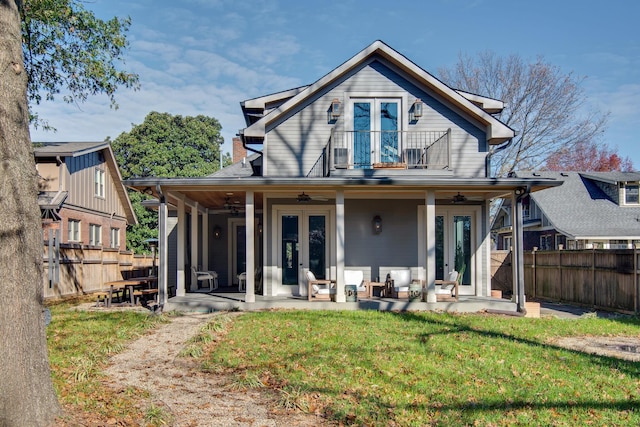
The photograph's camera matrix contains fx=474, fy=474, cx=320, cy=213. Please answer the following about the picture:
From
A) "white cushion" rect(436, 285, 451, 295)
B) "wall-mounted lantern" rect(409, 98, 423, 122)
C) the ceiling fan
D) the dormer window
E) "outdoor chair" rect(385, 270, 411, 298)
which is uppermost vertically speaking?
"wall-mounted lantern" rect(409, 98, 423, 122)

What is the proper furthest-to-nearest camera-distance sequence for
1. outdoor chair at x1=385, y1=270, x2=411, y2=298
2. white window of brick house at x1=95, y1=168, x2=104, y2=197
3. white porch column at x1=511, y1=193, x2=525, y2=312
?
1. white window of brick house at x1=95, y1=168, x2=104, y2=197
2. outdoor chair at x1=385, y1=270, x2=411, y2=298
3. white porch column at x1=511, y1=193, x2=525, y2=312

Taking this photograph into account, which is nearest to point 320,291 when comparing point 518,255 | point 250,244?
point 250,244

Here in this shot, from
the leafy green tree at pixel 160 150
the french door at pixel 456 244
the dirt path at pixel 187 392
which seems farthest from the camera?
the leafy green tree at pixel 160 150

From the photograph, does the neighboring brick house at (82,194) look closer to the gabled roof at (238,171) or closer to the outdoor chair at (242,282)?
the gabled roof at (238,171)

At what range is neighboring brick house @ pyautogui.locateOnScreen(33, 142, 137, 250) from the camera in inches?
723

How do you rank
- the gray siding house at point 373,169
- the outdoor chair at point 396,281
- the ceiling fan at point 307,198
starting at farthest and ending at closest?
the gray siding house at point 373,169 < the outdoor chair at point 396,281 < the ceiling fan at point 307,198

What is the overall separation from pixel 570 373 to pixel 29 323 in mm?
5900

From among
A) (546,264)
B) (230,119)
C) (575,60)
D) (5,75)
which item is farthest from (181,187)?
(230,119)

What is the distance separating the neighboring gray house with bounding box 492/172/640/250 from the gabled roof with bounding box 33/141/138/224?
1874 cm

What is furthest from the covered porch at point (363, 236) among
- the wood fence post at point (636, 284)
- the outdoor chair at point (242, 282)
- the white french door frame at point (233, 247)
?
the wood fence post at point (636, 284)

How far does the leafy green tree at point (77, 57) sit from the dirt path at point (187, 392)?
11.0 meters

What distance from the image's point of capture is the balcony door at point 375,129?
13219 mm

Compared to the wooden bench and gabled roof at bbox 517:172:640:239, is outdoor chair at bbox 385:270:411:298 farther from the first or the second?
gabled roof at bbox 517:172:640:239

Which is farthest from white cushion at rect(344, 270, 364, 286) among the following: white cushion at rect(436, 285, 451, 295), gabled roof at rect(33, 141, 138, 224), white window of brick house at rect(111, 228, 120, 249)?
white window of brick house at rect(111, 228, 120, 249)
